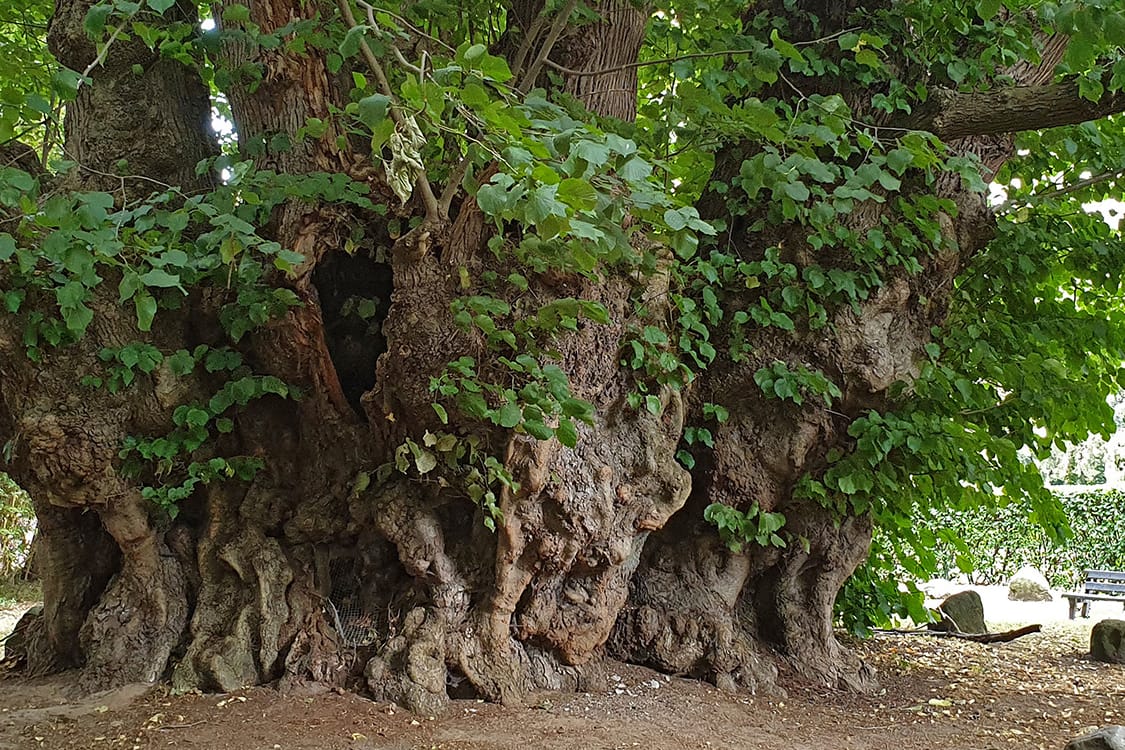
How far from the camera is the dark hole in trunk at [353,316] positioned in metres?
4.52

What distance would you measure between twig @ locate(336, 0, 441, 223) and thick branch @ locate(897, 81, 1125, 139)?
268cm

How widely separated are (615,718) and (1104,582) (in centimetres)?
1001

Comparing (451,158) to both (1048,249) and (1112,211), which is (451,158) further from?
(1112,211)

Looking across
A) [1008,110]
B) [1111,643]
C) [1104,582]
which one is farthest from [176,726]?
[1104,582]

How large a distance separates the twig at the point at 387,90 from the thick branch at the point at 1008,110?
268cm

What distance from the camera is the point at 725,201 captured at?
17.0 ft

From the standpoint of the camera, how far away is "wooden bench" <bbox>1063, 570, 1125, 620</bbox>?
1027cm

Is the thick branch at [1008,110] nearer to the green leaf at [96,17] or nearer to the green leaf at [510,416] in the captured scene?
the green leaf at [510,416]

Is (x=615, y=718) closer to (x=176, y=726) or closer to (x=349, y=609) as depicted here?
(x=349, y=609)

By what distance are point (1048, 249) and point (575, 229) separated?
4.00 metres

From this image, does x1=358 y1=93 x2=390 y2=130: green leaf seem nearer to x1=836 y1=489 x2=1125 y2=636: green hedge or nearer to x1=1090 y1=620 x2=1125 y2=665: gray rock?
x1=1090 y1=620 x2=1125 y2=665: gray rock

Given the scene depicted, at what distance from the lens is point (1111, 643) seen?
6.53 meters

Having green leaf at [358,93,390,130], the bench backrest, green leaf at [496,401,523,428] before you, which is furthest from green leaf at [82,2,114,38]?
the bench backrest

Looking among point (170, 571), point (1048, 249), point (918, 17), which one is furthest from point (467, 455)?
point (1048, 249)
